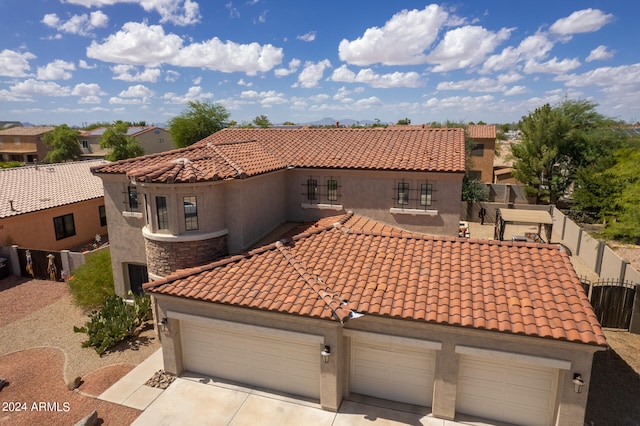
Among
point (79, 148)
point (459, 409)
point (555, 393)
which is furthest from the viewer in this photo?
point (79, 148)

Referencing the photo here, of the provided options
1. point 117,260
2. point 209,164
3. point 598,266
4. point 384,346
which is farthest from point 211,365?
point 598,266

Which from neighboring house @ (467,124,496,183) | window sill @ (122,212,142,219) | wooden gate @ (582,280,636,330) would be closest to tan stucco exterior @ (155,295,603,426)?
window sill @ (122,212,142,219)

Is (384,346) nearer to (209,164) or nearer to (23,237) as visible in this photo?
(209,164)

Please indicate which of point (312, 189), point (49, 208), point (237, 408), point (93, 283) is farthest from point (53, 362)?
point (49, 208)

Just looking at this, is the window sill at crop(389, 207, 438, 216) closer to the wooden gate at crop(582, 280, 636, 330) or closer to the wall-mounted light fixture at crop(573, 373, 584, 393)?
the wooden gate at crop(582, 280, 636, 330)

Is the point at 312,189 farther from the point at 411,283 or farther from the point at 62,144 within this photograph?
the point at 62,144

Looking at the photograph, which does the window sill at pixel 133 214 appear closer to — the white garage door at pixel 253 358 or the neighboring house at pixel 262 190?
the neighboring house at pixel 262 190
